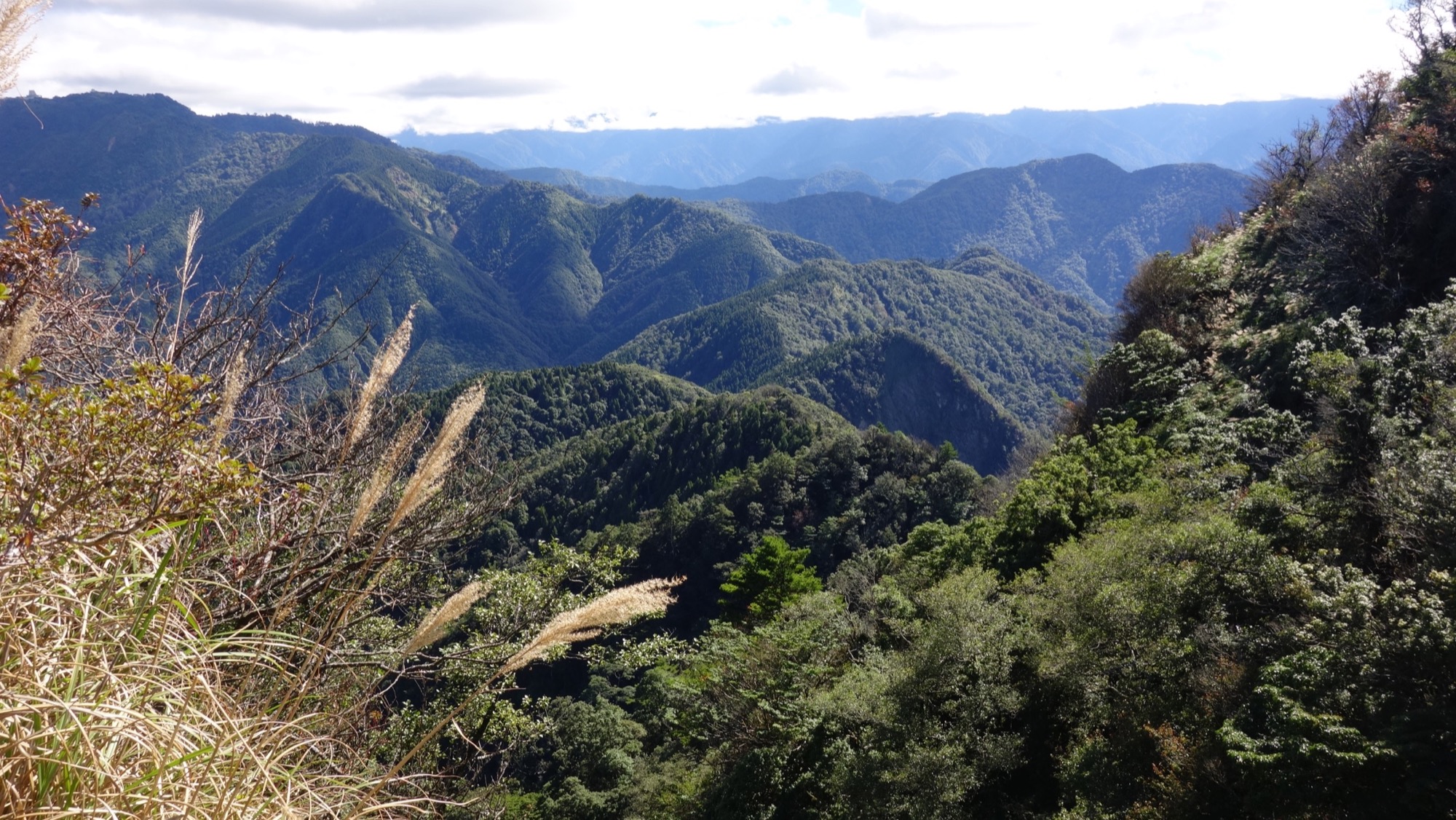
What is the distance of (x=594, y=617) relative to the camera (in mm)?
2646

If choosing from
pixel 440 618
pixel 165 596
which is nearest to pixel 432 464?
pixel 440 618

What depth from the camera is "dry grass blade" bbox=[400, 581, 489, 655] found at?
250 centimetres

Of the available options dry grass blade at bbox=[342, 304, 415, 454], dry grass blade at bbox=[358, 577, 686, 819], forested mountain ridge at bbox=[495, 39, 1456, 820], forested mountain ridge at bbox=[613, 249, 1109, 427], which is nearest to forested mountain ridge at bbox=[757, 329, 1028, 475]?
forested mountain ridge at bbox=[613, 249, 1109, 427]

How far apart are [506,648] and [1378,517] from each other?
30.9ft

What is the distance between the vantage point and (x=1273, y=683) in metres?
7.34

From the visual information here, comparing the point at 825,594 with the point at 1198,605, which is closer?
the point at 1198,605

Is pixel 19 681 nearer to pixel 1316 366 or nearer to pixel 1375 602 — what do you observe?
pixel 1375 602

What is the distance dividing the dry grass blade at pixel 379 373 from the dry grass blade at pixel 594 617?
36.4 inches

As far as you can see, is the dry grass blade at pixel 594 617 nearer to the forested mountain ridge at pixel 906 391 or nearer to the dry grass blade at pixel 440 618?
the dry grass blade at pixel 440 618

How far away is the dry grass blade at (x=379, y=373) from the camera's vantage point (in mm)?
3016

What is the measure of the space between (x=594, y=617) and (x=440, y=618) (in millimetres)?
532

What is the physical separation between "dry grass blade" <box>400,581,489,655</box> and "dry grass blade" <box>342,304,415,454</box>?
66 cm

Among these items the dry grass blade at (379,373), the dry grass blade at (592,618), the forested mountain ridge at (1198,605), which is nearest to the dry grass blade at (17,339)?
the dry grass blade at (379,373)

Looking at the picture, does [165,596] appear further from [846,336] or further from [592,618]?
[846,336]
